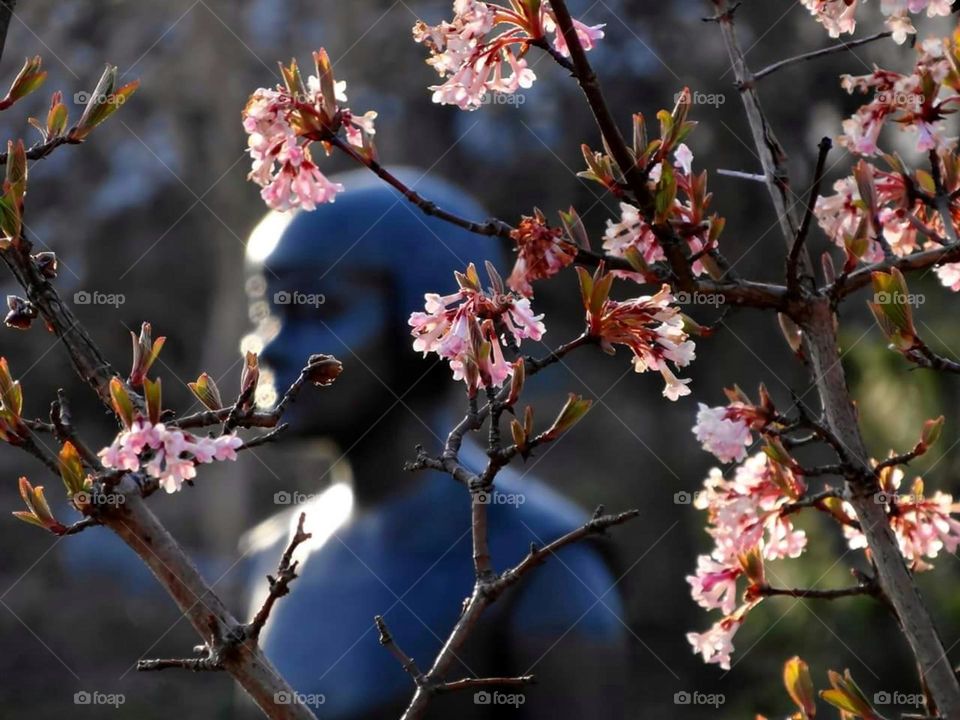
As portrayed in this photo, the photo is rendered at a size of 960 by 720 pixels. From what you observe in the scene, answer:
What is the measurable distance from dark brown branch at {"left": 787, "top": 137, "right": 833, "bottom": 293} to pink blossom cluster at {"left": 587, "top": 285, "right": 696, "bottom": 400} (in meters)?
0.11

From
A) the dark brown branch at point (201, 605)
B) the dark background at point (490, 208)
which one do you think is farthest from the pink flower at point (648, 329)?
the dark background at point (490, 208)

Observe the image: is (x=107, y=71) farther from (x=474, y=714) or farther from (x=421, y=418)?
(x=474, y=714)

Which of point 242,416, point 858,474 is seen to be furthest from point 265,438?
point 858,474

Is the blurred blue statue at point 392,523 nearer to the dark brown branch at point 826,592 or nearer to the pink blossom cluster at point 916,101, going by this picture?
the dark brown branch at point 826,592

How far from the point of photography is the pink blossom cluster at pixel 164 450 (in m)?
0.71

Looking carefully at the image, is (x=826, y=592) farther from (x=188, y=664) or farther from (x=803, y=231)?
(x=188, y=664)

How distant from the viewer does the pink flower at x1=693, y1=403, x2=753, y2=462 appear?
0.90 metres

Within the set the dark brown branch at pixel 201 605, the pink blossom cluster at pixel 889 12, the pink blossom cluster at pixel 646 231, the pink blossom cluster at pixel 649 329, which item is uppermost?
the pink blossom cluster at pixel 889 12

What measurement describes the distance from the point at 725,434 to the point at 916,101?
35cm

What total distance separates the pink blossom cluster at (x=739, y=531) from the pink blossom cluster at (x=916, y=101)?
1.00 ft

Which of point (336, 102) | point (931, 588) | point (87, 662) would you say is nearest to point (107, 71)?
point (336, 102)

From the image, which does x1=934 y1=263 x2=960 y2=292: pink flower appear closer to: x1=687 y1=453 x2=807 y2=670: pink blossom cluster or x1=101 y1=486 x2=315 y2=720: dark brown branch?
x1=687 y1=453 x2=807 y2=670: pink blossom cluster

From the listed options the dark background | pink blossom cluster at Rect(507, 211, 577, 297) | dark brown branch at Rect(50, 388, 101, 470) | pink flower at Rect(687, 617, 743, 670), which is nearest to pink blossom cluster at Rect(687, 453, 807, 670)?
pink flower at Rect(687, 617, 743, 670)

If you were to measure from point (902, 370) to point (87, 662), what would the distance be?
2.91 m
